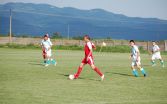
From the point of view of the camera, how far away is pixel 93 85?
1596 centimetres

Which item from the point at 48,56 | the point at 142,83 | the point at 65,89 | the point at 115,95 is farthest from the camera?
the point at 48,56

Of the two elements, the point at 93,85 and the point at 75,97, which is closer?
the point at 75,97

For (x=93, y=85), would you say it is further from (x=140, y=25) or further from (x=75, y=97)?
(x=140, y=25)

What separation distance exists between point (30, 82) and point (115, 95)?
14.3 ft

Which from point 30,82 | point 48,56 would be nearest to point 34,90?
point 30,82

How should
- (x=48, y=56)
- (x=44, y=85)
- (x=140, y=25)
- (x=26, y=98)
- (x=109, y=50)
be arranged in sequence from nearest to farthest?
(x=26, y=98), (x=44, y=85), (x=48, y=56), (x=109, y=50), (x=140, y=25)

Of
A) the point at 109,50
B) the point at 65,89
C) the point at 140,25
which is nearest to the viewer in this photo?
the point at 65,89

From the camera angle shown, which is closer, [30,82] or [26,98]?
[26,98]

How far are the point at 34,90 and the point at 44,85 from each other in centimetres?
160

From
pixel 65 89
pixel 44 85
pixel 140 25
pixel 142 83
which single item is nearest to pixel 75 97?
pixel 65 89

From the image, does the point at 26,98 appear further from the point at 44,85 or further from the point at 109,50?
the point at 109,50

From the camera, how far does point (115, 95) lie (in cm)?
1328

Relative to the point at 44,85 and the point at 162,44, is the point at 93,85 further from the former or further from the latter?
the point at 162,44

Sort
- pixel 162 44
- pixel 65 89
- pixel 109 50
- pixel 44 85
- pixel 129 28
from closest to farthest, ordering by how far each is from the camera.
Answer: pixel 65 89
pixel 44 85
pixel 109 50
pixel 162 44
pixel 129 28
